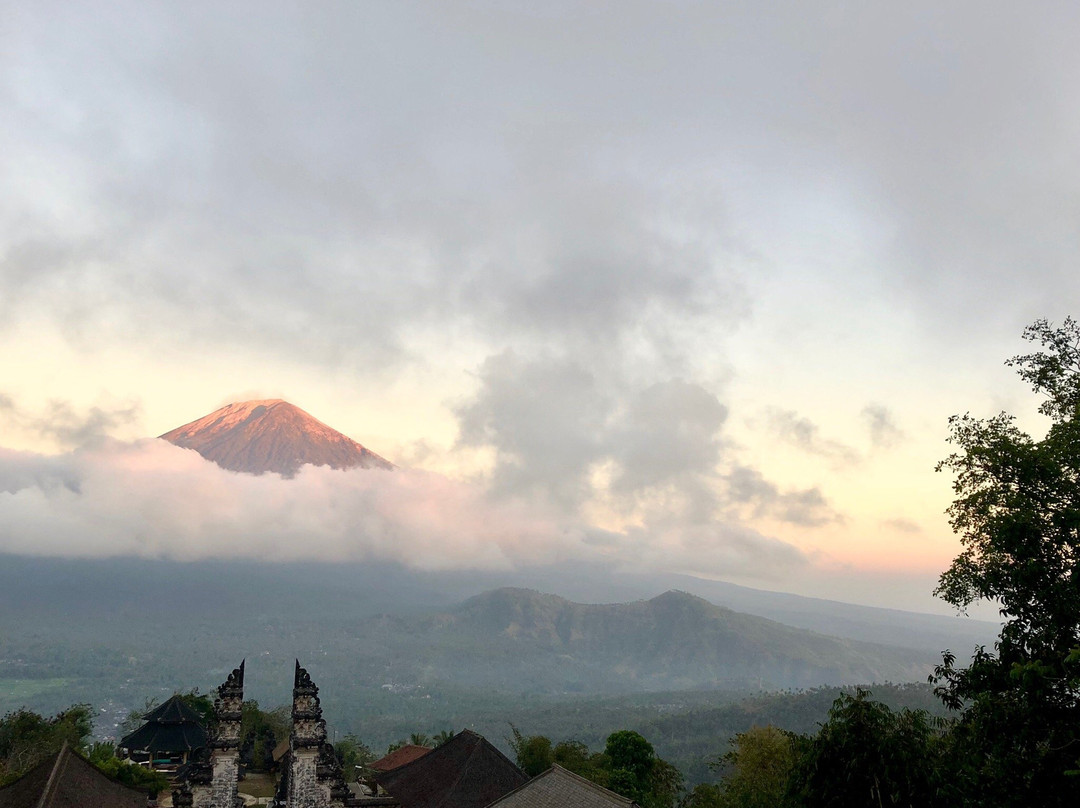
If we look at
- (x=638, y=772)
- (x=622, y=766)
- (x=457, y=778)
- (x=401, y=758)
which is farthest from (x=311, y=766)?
(x=401, y=758)

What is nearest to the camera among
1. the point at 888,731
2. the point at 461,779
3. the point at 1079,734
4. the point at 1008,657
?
the point at 1079,734

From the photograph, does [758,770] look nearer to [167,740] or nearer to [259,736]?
[167,740]

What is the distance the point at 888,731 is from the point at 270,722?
64486 mm

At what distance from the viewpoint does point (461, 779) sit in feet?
105

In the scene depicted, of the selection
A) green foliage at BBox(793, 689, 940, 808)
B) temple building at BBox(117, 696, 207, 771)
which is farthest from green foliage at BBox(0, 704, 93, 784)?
green foliage at BBox(793, 689, 940, 808)

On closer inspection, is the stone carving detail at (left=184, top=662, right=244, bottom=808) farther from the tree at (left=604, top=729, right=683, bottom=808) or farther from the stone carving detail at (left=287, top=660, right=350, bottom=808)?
the tree at (left=604, top=729, right=683, bottom=808)

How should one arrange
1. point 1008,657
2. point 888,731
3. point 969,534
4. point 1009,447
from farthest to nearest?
point 969,534 < point 1009,447 < point 1008,657 < point 888,731

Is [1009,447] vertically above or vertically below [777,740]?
above

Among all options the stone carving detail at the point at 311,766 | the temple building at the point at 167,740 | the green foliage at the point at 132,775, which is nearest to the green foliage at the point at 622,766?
the green foliage at the point at 132,775

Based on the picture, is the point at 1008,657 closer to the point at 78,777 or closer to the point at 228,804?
the point at 228,804

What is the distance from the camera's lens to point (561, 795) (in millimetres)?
24344

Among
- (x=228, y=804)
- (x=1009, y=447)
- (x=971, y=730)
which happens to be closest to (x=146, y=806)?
(x=228, y=804)

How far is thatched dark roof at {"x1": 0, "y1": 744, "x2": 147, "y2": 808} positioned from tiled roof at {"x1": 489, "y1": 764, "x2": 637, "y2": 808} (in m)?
15.5

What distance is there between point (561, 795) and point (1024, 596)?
658 inches
